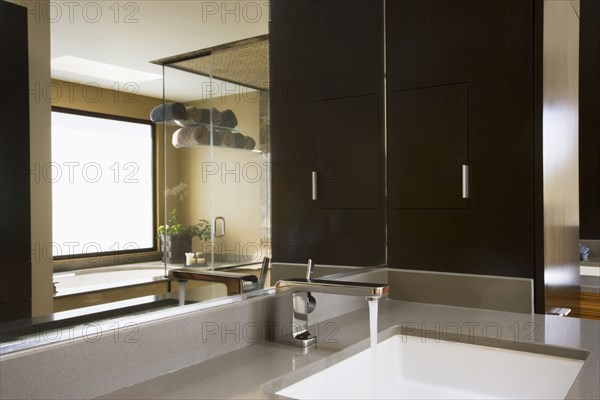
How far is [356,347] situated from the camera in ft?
4.62

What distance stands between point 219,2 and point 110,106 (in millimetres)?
482

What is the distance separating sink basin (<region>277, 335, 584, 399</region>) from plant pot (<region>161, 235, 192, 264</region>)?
41cm

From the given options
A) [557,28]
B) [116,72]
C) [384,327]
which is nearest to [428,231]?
[384,327]

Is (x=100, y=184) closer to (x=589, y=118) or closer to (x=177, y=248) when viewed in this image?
Result: (x=177, y=248)

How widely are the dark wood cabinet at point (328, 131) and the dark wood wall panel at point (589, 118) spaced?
6.46 feet

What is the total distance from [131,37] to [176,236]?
16.0 inches

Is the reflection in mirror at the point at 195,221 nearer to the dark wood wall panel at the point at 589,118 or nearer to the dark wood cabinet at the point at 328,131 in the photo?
the dark wood cabinet at the point at 328,131

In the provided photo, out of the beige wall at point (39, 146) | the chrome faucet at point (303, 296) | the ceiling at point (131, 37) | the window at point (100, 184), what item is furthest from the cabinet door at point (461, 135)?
the beige wall at point (39, 146)

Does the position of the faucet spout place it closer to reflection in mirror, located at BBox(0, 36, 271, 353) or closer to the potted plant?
reflection in mirror, located at BBox(0, 36, 271, 353)

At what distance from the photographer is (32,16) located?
902 mm

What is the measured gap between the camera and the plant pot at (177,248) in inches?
44.1

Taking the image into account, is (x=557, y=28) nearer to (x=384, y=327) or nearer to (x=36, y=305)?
(x=384, y=327)

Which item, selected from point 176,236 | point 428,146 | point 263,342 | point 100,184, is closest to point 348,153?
point 428,146

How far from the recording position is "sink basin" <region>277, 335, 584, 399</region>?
136 centimetres
